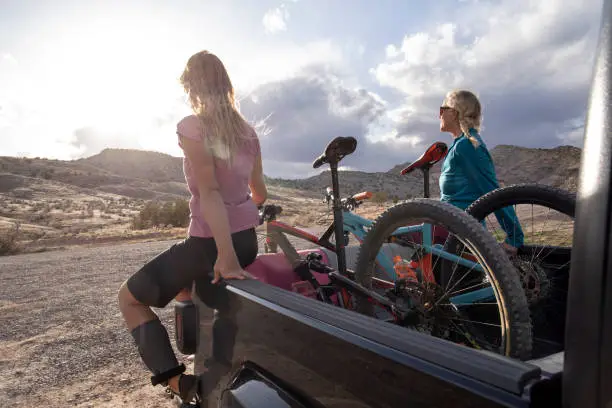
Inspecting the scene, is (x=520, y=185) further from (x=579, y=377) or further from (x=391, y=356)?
(x=579, y=377)

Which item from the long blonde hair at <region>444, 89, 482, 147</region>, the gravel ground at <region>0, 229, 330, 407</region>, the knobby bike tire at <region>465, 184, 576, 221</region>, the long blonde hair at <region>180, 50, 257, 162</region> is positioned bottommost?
the gravel ground at <region>0, 229, 330, 407</region>

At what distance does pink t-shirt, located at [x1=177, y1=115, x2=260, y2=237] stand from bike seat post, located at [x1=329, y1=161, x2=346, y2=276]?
0.75 metres

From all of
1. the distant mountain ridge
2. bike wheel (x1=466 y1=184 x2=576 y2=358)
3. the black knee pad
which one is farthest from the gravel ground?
bike wheel (x1=466 y1=184 x2=576 y2=358)

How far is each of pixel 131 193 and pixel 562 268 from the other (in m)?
62.1

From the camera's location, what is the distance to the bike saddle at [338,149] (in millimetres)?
3338

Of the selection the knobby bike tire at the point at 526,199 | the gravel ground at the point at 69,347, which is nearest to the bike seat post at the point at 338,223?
the knobby bike tire at the point at 526,199

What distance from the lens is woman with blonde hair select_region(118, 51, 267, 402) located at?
7.40 feet

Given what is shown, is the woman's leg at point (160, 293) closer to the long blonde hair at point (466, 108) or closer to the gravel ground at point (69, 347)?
the gravel ground at point (69, 347)

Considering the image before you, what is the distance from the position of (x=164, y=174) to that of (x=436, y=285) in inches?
3703

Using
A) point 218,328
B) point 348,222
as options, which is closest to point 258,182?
point 348,222

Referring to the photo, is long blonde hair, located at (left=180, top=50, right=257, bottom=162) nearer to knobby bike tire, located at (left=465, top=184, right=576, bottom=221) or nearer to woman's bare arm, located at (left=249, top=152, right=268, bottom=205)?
woman's bare arm, located at (left=249, top=152, right=268, bottom=205)

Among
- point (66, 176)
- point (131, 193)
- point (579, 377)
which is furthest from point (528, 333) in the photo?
point (66, 176)

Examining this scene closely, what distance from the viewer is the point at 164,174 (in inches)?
3625

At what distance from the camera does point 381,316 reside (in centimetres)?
278
